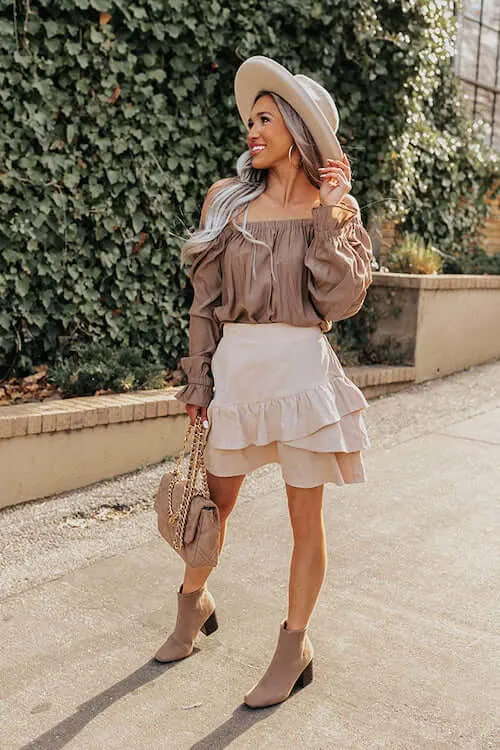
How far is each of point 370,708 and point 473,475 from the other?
2.39 meters

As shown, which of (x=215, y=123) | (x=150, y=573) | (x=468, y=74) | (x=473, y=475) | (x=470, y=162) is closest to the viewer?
(x=150, y=573)

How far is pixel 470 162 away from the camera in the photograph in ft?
27.8

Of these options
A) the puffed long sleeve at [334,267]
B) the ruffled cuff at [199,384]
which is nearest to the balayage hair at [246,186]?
the puffed long sleeve at [334,267]

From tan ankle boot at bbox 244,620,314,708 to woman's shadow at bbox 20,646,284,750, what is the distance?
0.11 feet

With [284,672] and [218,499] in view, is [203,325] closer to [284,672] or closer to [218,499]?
[218,499]

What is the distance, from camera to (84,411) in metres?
4.36

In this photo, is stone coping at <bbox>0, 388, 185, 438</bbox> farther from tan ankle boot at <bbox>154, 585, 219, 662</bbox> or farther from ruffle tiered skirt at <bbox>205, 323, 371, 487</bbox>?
ruffle tiered skirt at <bbox>205, 323, 371, 487</bbox>

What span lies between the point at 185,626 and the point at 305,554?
49cm

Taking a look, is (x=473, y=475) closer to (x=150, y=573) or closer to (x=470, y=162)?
(x=150, y=573)

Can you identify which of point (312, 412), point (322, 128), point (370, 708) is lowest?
point (370, 708)

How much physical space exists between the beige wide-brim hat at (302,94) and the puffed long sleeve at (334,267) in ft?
0.77

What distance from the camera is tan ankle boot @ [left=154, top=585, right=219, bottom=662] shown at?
2794 mm

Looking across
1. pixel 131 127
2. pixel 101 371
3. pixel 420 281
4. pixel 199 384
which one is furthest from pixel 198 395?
pixel 420 281

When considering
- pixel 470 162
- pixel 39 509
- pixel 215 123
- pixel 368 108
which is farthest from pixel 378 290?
pixel 39 509
